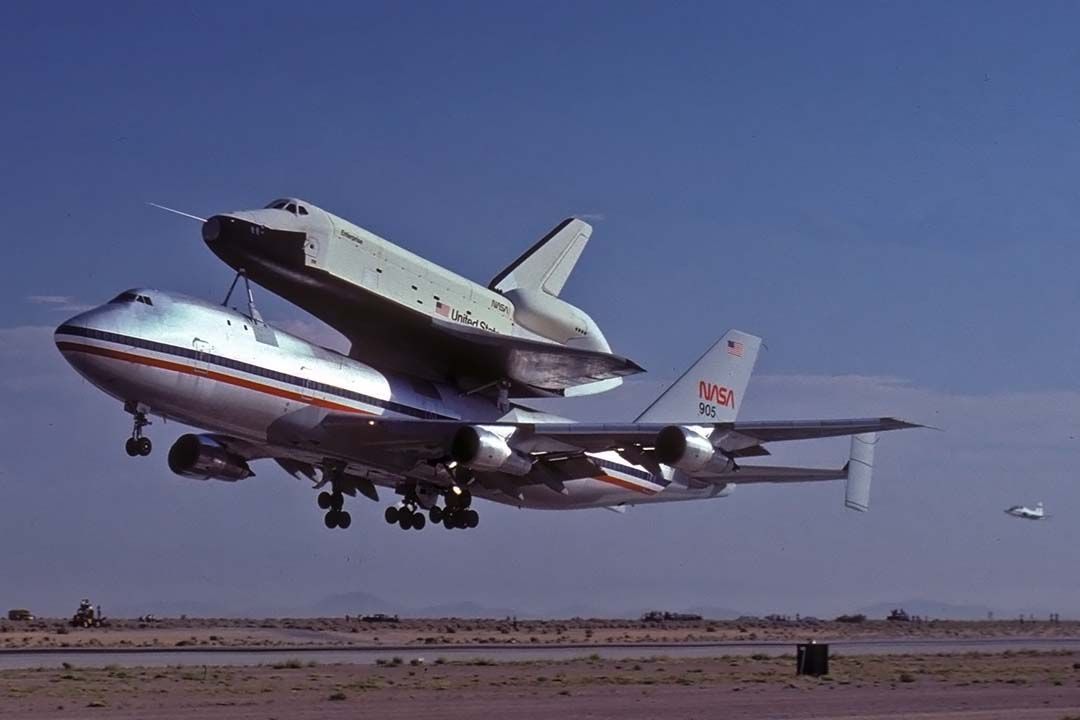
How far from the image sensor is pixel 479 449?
161ft

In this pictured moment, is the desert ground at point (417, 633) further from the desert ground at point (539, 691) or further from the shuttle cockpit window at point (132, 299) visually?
the shuttle cockpit window at point (132, 299)

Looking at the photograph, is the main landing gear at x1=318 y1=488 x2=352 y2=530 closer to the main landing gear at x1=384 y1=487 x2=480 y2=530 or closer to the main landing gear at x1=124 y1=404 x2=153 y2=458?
the main landing gear at x1=384 y1=487 x2=480 y2=530

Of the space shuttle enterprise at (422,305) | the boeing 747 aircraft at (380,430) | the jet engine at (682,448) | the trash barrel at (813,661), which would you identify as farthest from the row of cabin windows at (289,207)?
the trash barrel at (813,661)

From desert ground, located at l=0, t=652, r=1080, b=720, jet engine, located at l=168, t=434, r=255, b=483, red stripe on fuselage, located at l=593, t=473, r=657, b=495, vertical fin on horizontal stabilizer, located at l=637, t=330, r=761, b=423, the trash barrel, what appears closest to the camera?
desert ground, located at l=0, t=652, r=1080, b=720

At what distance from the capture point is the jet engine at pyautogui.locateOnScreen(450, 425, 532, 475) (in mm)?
49312

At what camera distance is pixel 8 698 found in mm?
35938

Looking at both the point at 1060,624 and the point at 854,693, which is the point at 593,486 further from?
the point at 1060,624

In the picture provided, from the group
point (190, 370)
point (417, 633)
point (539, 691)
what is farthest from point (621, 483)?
point (417, 633)

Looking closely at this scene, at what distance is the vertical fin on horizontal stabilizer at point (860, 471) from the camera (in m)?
55.6

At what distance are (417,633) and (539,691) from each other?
4310cm

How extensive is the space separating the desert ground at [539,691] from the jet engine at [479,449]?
6.62 meters

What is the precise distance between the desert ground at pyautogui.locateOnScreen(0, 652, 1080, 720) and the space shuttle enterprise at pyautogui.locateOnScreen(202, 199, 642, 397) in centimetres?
1087

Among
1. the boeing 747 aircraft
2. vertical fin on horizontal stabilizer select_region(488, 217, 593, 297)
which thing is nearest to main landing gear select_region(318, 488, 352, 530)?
the boeing 747 aircraft

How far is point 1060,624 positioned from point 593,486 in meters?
76.7
